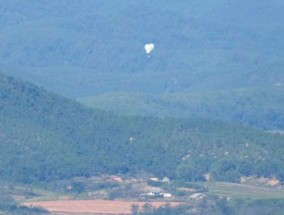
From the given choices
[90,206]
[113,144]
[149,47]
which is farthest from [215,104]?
[90,206]

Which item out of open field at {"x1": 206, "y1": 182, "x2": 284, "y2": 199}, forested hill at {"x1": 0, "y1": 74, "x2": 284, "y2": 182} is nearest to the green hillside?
forested hill at {"x1": 0, "y1": 74, "x2": 284, "y2": 182}

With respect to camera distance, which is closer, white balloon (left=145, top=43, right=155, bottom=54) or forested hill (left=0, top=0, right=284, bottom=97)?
forested hill (left=0, top=0, right=284, bottom=97)

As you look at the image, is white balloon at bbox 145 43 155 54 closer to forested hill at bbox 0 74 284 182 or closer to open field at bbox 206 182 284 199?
forested hill at bbox 0 74 284 182

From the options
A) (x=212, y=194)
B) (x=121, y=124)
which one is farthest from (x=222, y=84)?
(x=212, y=194)

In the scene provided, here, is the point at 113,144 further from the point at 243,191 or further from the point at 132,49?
the point at 132,49

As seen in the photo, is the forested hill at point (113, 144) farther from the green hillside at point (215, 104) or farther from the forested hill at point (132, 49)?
the forested hill at point (132, 49)

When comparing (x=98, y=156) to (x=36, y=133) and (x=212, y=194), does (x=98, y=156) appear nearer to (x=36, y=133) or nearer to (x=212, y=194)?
(x=36, y=133)

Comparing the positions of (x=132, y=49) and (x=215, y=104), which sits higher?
(x=132, y=49)
